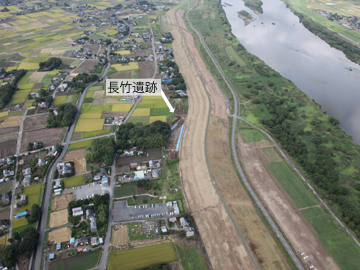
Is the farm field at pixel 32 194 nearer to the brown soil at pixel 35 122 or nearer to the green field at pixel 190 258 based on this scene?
the brown soil at pixel 35 122

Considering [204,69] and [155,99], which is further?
[204,69]

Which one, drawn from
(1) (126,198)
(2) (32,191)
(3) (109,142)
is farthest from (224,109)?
(2) (32,191)

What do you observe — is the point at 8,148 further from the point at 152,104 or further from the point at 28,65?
the point at 28,65

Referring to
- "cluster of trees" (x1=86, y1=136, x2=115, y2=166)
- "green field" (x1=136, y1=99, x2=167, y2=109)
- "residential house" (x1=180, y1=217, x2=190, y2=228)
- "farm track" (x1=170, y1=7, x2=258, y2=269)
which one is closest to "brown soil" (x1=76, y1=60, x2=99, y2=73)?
"green field" (x1=136, y1=99, x2=167, y2=109)

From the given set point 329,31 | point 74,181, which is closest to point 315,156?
point 74,181

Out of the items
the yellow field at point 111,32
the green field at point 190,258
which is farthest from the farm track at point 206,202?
the yellow field at point 111,32

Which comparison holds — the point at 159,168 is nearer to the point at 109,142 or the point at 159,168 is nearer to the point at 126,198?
the point at 126,198

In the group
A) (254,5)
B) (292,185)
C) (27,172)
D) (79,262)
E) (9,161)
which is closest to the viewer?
(79,262)
